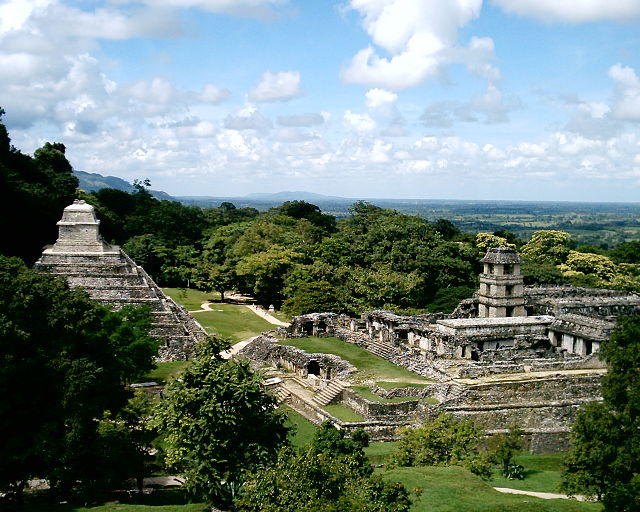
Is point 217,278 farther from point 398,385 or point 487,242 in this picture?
point 398,385

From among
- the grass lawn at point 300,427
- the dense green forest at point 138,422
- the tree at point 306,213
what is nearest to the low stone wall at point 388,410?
the grass lawn at point 300,427

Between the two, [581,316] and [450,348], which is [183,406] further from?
[581,316]

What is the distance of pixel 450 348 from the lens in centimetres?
3481

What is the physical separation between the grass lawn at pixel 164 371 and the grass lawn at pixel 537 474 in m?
17.1

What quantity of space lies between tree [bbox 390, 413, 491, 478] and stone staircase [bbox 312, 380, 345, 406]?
5644 millimetres

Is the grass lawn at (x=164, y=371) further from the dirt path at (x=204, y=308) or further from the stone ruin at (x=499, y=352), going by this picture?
the dirt path at (x=204, y=308)

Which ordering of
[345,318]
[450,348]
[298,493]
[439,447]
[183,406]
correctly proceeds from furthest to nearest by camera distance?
[345,318]
[450,348]
[439,447]
[183,406]
[298,493]

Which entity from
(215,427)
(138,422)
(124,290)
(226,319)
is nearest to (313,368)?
(124,290)

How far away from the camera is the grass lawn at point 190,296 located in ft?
195

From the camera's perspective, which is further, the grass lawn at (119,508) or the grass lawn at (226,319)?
the grass lawn at (226,319)

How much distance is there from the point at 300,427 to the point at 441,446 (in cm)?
702

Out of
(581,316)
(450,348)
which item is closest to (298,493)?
(450,348)

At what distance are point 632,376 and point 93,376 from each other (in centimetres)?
1627

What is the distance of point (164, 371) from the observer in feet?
120
